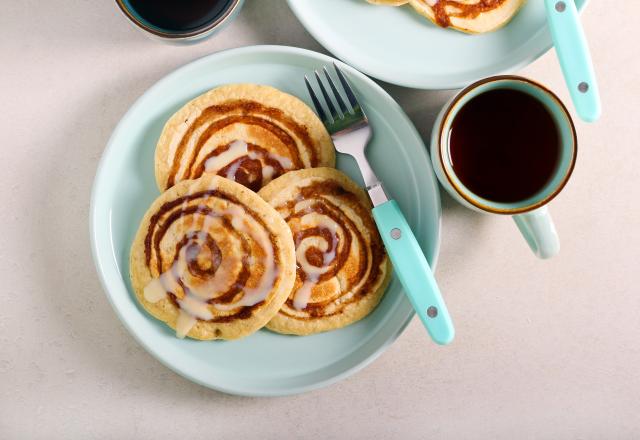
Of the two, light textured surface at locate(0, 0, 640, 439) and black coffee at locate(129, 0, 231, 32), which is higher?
black coffee at locate(129, 0, 231, 32)

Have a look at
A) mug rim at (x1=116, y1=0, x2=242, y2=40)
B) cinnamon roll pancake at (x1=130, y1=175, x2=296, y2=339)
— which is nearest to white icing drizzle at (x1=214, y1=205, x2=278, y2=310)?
cinnamon roll pancake at (x1=130, y1=175, x2=296, y2=339)

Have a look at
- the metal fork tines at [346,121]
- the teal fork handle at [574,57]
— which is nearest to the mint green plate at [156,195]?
the metal fork tines at [346,121]

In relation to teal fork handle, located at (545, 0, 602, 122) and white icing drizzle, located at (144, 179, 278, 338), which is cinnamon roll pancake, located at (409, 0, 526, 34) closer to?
teal fork handle, located at (545, 0, 602, 122)

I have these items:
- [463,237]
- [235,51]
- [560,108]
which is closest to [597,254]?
[463,237]

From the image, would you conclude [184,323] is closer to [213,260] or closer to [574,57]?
[213,260]

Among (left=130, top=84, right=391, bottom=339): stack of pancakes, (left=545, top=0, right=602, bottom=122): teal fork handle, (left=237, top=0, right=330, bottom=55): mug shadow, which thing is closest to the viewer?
(left=545, top=0, right=602, bottom=122): teal fork handle

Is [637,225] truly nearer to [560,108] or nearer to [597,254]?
[597,254]

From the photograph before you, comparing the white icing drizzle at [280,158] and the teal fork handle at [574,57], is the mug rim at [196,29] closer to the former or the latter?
the white icing drizzle at [280,158]
